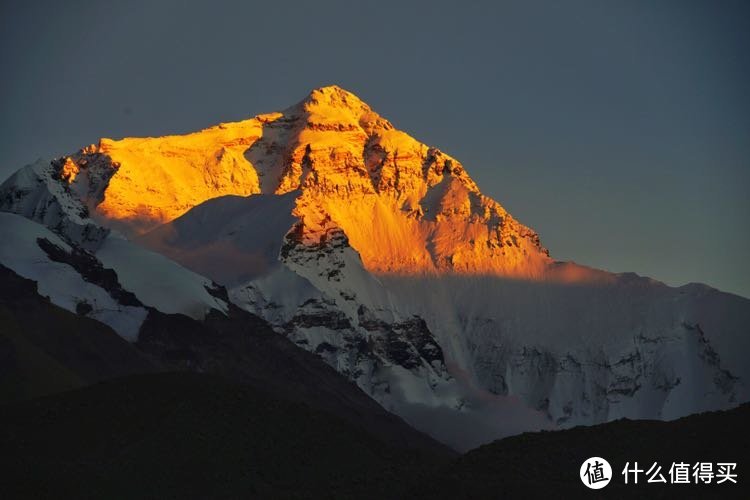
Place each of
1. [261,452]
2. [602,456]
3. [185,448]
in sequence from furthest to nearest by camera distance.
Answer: [261,452] → [185,448] → [602,456]

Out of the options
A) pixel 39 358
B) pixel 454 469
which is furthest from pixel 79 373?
pixel 454 469

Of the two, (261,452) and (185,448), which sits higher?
(261,452)

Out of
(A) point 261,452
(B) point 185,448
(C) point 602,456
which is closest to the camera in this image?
(C) point 602,456

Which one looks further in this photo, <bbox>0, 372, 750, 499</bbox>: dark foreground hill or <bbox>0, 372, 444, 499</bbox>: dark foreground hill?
<bbox>0, 372, 444, 499</bbox>: dark foreground hill

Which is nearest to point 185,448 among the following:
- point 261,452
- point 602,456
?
point 261,452

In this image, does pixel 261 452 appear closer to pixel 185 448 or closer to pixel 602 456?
pixel 185 448

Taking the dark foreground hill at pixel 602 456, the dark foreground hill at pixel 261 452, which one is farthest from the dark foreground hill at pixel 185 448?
the dark foreground hill at pixel 602 456

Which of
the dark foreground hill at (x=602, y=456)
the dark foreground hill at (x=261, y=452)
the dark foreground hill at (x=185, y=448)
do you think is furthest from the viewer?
the dark foreground hill at (x=185, y=448)

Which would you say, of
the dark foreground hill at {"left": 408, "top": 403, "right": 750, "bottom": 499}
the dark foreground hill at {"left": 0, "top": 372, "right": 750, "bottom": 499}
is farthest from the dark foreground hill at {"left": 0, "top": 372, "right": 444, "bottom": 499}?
the dark foreground hill at {"left": 408, "top": 403, "right": 750, "bottom": 499}

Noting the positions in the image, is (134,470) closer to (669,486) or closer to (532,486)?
(532,486)

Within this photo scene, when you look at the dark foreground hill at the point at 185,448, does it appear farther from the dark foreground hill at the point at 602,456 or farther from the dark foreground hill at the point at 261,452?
the dark foreground hill at the point at 602,456

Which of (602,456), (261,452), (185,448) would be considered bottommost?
(185,448)

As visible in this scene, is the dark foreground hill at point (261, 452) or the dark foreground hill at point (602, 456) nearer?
the dark foreground hill at point (602, 456)

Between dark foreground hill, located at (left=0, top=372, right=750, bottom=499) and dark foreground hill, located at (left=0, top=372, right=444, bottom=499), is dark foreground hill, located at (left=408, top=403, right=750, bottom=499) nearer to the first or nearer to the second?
dark foreground hill, located at (left=0, top=372, right=750, bottom=499)
